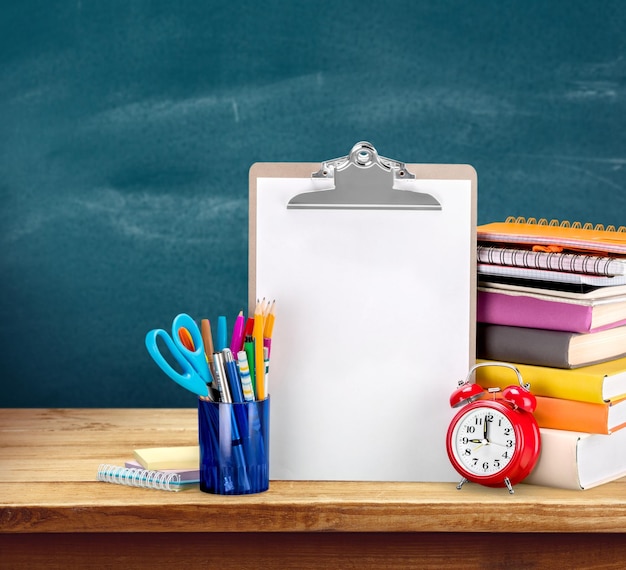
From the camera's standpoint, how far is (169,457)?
113 cm

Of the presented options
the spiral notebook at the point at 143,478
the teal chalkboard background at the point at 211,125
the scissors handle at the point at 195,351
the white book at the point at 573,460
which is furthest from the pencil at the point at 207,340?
the teal chalkboard background at the point at 211,125

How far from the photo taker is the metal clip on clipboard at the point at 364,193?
1.09m

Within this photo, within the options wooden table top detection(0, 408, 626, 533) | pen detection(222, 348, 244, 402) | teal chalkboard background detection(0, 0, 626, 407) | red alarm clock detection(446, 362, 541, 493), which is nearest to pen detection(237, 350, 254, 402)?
pen detection(222, 348, 244, 402)

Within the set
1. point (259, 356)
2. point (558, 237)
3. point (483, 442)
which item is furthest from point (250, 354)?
point (558, 237)

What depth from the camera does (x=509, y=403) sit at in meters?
1.05

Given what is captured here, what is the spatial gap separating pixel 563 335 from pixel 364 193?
0.90ft

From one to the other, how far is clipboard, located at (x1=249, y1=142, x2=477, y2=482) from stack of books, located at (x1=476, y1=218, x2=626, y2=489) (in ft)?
0.16

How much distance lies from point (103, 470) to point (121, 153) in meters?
0.85

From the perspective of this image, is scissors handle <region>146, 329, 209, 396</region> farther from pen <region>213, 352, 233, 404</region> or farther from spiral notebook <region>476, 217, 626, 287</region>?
spiral notebook <region>476, 217, 626, 287</region>

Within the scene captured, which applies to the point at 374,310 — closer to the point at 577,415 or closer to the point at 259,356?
the point at 259,356

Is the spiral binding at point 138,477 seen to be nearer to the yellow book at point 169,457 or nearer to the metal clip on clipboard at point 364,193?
the yellow book at point 169,457

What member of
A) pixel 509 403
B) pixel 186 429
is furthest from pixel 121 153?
pixel 509 403

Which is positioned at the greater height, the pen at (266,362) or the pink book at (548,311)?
the pink book at (548,311)

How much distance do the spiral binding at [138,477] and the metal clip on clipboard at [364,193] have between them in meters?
0.33
